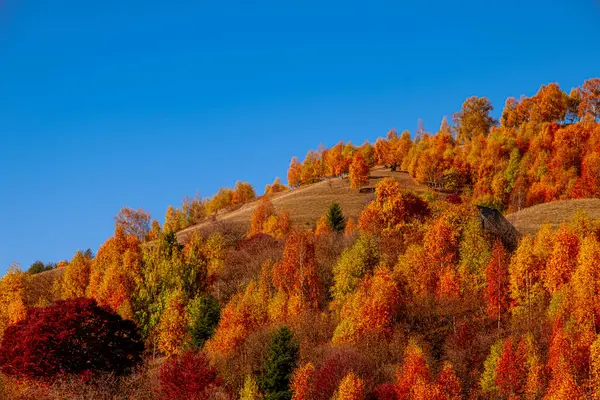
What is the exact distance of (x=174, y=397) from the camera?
58.3 m

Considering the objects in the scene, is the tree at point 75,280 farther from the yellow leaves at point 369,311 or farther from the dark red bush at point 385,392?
the dark red bush at point 385,392

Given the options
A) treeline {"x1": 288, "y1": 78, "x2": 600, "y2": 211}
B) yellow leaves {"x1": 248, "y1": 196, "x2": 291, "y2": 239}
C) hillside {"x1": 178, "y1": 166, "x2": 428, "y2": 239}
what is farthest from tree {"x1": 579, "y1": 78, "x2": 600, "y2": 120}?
yellow leaves {"x1": 248, "y1": 196, "x2": 291, "y2": 239}

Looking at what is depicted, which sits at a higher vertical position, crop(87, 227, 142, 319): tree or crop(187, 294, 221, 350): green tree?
crop(87, 227, 142, 319): tree

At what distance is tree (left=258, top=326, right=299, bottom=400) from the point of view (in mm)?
62047

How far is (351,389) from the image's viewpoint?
60594 mm

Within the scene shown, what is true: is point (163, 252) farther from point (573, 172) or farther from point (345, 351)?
point (573, 172)

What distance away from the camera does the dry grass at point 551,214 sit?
4156 inches

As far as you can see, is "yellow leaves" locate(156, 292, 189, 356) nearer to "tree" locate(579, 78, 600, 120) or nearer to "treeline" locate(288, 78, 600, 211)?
"treeline" locate(288, 78, 600, 211)

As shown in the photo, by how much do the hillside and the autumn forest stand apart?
674 centimetres

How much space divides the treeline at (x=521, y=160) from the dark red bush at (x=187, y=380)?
96.8 metres

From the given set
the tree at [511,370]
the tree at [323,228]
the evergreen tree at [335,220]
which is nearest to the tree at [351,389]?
the tree at [511,370]

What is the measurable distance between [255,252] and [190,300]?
2141 cm

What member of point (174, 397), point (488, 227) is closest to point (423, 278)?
point (488, 227)

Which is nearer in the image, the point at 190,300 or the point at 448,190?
the point at 190,300
